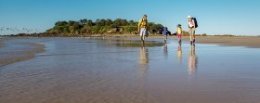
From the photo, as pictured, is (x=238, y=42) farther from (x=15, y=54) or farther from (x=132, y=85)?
(x=132, y=85)

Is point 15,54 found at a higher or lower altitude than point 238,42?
higher

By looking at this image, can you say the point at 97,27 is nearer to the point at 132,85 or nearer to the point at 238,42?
the point at 238,42

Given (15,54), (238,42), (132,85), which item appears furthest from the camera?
(238,42)

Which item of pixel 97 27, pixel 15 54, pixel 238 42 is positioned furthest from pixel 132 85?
pixel 97 27

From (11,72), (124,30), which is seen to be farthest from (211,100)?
(124,30)

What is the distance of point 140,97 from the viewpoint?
469 centimetres

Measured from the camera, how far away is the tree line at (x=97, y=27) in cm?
6719

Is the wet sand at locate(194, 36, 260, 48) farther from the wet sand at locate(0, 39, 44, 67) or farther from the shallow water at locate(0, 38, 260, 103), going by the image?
the shallow water at locate(0, 38, 260, 103)

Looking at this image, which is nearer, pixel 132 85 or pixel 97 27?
pixel 132 85

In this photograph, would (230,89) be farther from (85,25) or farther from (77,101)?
(85,25)

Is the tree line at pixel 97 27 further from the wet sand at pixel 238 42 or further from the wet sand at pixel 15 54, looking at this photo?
the wet sand at pixel 15 54

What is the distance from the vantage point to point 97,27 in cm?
7819

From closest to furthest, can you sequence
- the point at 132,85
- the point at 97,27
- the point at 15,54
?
the point at 132,85 → the point at 15,54 → the point at 97,27

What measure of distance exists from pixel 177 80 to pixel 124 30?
210ft
